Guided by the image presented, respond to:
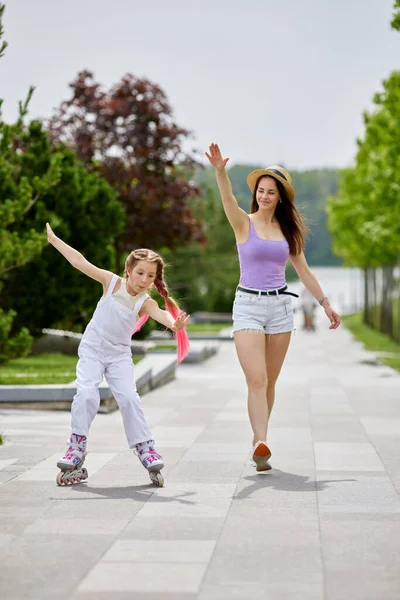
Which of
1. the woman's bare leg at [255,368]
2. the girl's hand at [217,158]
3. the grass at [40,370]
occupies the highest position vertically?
the girl's hand at [217,158]

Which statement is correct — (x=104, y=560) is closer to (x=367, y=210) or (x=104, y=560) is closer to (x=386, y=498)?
(x=386, y=498)

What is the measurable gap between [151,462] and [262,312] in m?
1.37

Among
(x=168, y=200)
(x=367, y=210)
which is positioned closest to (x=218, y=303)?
(x=367, y=210)

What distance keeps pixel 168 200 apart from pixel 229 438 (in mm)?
15058

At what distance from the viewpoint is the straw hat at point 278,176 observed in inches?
328

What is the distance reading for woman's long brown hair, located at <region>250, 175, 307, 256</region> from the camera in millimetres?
8430

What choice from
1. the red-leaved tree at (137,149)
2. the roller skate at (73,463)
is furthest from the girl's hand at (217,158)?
the red-leaved tree at (137,149)

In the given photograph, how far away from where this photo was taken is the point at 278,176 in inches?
328

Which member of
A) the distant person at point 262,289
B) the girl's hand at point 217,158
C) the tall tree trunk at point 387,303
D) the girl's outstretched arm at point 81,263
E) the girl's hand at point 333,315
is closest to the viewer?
the girl's outstretched arm at point 81,263

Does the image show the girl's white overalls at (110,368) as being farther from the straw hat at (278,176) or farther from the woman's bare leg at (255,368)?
the straw hat at (278,176)

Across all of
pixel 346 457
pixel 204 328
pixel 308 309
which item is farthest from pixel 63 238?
pixel 308 309

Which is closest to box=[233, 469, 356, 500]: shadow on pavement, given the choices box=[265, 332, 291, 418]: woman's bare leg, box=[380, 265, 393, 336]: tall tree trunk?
box=[265, 332, 291, 418]: woman's bare leg

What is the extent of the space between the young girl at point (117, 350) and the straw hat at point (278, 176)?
42.9 inches

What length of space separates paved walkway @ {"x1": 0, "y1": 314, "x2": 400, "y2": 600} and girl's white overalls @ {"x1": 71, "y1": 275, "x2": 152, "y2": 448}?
41 centimetres
